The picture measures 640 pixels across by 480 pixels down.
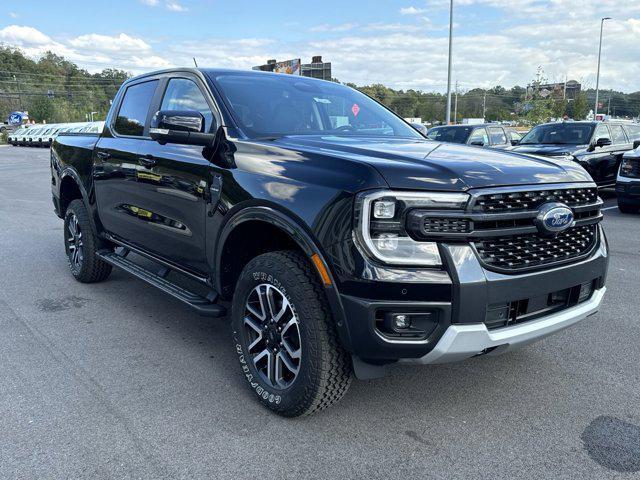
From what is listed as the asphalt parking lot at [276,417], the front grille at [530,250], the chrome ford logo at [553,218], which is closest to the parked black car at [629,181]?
the asphalt parking lot at [276,417]

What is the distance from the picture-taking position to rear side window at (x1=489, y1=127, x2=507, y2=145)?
1405cm

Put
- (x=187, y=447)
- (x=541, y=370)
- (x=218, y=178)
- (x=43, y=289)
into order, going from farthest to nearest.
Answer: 1. (x=43, y=289)
2. (x=541, y=370)
3. (x=218, y=178)
4. (x=187, y=447)

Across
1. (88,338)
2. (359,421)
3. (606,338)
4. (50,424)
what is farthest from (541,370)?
(88,338)

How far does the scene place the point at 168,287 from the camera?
12.8 feet

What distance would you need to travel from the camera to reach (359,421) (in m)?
2.96

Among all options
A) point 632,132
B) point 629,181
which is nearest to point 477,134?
point 632,132

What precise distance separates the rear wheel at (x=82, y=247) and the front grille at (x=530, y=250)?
3923mm

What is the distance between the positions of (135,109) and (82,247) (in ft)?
5.16

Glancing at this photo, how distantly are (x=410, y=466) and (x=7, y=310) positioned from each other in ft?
12.7

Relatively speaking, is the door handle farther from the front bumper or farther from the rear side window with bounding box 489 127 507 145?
the rear side window with bounding box 489 127 507 145

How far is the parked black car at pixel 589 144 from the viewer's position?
1145cm

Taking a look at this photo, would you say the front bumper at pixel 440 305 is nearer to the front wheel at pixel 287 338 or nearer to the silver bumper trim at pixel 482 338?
the silver bumper trim at pixel 482 338

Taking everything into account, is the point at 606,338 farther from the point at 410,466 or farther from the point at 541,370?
the point at 410,466

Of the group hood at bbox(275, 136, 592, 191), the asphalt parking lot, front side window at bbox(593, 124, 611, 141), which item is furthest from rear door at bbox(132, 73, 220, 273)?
front side window at bbox(593, 124, 611, 141)
